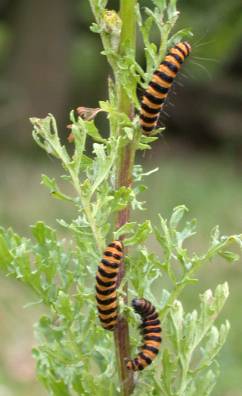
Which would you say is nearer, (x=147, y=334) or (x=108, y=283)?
(x=108, y=283)

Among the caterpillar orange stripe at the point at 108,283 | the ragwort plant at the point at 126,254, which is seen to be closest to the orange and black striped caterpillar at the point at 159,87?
the ragwort plant at the point at 126,254

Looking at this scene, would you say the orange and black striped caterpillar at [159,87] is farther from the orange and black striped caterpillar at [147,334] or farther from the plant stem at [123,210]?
the orange and black striped caterpillar at [147,334]

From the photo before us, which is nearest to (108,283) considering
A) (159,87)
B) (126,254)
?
(126,254)

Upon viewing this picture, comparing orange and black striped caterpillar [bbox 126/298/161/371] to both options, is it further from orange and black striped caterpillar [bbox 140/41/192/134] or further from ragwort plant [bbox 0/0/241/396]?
orange and black striped caterpillar [bbox 140/41/192/134]

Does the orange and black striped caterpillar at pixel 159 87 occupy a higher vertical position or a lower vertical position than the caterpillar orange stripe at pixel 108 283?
higher

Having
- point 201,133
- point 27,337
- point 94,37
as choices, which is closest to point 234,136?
point 201,133

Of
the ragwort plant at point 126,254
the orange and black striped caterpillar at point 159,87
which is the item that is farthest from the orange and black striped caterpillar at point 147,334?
the orange and black striped caterpillar at point 159,87

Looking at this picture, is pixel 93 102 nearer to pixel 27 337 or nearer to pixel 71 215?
pixel 71 215

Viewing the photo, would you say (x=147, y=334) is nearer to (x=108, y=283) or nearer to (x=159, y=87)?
(x=108, y=283)
